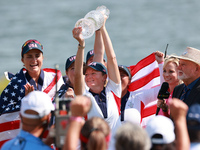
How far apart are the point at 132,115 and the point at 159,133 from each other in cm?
219

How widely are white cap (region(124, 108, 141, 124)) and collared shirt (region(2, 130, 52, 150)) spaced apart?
7.49 ft

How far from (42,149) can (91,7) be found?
31.1 meters

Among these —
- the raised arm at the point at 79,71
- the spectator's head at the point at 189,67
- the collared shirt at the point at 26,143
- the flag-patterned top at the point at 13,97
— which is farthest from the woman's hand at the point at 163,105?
the collared shirt at the point at 26,143

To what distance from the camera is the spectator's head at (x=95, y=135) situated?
3439mm

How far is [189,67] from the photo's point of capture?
5699 millimetres

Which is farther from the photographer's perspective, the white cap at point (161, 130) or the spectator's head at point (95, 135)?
the white cap at point (161, 130)

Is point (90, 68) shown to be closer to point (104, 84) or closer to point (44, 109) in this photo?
point (104, 84)

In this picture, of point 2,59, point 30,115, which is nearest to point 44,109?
point 30,115

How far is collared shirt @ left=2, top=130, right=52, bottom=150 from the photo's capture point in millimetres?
3740

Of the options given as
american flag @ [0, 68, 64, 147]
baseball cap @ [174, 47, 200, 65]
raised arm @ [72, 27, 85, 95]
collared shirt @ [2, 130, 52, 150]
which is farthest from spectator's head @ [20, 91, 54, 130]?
baseball cap @ [174, 47, 200, 65]

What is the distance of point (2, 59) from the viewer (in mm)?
24906

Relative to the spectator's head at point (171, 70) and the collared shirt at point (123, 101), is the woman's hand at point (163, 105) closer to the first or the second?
the collared shirt at point (123, 101)

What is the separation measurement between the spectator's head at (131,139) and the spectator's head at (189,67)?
2.50 m

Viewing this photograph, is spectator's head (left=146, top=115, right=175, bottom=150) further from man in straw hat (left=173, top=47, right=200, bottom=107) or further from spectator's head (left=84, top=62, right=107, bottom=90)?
spectator's head (left=84, top=62, right=107, bottom=90)
